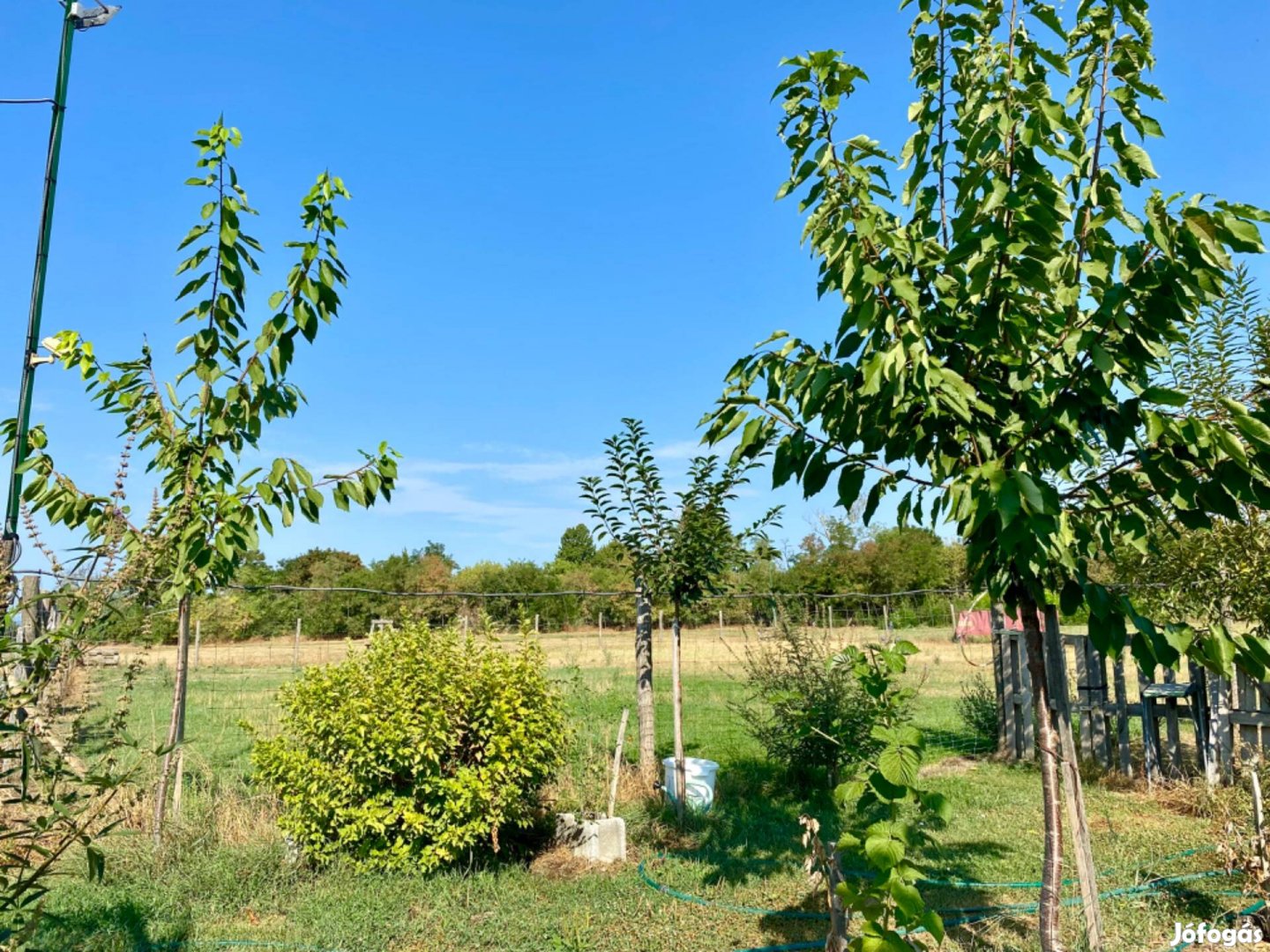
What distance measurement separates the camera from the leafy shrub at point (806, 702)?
7.59 m

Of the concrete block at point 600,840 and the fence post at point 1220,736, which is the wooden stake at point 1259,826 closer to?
the fence post at point 1220,736

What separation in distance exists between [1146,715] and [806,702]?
3.18m

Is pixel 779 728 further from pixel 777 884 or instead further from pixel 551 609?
pixel 551 609

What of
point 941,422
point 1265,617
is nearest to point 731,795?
point 1265,617

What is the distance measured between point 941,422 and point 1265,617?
16.9 ft

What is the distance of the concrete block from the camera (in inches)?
225

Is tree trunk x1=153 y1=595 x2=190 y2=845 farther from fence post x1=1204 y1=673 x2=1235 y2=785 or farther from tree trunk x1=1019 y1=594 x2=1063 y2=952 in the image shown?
fence post x1=1204 y1=673 x2=1235 y2=785

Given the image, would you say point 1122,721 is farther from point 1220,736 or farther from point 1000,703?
point 1000,703

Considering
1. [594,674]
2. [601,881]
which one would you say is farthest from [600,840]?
[594,674]

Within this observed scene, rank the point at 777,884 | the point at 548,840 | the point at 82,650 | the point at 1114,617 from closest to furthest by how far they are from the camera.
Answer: the point at 82,650
the point at 1114,617
the point at 777,884
the point at 548,840

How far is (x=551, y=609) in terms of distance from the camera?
27.6 m

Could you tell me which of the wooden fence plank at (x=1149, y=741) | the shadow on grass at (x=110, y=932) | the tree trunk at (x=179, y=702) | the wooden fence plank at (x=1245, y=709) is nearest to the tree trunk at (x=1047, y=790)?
the shadow on grass at (x=110, y=932)

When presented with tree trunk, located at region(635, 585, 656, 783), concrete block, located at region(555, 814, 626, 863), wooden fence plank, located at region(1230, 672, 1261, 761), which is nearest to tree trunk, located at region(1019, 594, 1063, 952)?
concrete block, located at region(555, 814, 626, 863)

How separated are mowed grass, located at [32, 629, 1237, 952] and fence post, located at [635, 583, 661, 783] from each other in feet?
0.71
